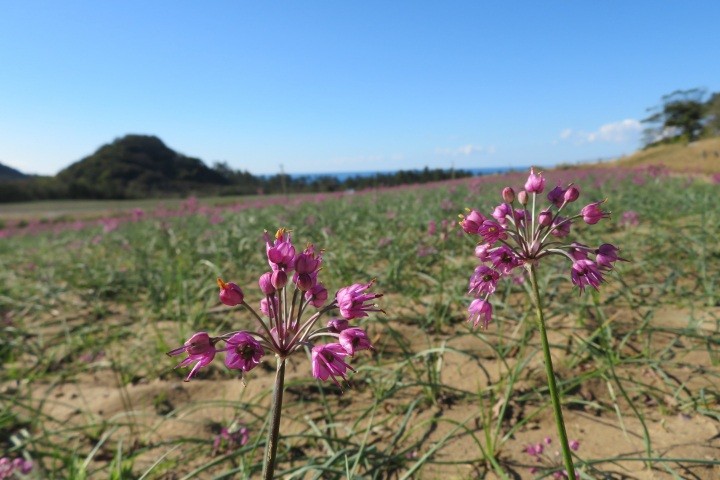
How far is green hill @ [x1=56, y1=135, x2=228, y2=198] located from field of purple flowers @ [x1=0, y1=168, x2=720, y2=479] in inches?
2848

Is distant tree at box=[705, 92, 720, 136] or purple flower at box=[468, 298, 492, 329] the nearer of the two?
purple flower at box=[468, 298, 492, 329]

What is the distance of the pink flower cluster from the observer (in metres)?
1.60

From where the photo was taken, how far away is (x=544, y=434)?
1861 millimetres

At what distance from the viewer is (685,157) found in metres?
35.9

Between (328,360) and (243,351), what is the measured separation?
209 millimetres

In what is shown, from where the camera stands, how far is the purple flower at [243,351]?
87 centimetres

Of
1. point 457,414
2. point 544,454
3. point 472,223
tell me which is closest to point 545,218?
point 472,223

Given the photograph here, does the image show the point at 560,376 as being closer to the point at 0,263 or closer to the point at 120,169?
the point at 0,263

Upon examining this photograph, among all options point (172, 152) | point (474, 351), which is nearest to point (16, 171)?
point (172, 152)

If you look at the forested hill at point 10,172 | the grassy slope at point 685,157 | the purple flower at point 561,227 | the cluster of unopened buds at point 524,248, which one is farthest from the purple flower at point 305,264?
the forested hill at point 10,172

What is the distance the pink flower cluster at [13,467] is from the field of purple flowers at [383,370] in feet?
0.04

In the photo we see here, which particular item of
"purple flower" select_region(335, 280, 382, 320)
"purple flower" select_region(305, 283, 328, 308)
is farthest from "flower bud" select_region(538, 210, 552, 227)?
"purple flower" select_region(305, 283, 328, 308)

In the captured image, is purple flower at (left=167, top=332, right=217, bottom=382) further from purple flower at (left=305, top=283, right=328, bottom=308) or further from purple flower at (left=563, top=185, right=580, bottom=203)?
purple flower at (left=563, top=185, right=580, bottom=203)

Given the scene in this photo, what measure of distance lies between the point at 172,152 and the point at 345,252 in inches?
4179
